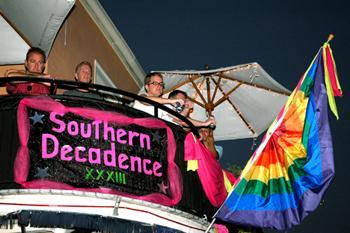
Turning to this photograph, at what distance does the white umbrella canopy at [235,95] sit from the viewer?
45.1 ft

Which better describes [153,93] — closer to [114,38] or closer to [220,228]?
[220,228]

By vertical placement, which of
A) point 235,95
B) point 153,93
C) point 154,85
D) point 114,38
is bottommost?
point 153,93

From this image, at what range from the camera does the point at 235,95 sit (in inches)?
579

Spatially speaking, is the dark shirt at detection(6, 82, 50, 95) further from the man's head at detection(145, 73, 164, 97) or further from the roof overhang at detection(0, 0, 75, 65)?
the roof overhang at detection(0, 0, 75, 65)

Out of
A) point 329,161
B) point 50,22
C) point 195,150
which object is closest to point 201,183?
point 195,150

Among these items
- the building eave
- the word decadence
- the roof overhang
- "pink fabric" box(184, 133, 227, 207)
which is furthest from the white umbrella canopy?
the word decadence

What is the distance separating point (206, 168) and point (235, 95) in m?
4.94

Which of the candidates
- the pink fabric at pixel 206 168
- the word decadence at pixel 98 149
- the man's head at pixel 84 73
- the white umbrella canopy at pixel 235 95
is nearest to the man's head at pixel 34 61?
the man's head at pixel 84 73

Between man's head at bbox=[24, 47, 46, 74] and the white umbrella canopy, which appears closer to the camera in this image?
man's head at bbox=[24, 47, 46, 74]

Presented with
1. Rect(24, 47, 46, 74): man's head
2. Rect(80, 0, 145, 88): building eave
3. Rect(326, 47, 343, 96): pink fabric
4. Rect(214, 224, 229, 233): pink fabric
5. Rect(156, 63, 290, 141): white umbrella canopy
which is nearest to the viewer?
Rect(326, 47, 343, 96): pink fabric

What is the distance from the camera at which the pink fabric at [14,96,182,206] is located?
8.39 m

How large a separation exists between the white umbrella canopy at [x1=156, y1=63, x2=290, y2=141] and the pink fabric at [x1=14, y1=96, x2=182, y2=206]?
12.6 feet

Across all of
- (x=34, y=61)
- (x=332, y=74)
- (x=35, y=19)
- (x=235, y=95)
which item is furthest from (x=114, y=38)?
(x=332, y=74)

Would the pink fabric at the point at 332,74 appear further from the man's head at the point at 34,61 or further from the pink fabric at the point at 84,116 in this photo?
the man's head at the point at 34,61
